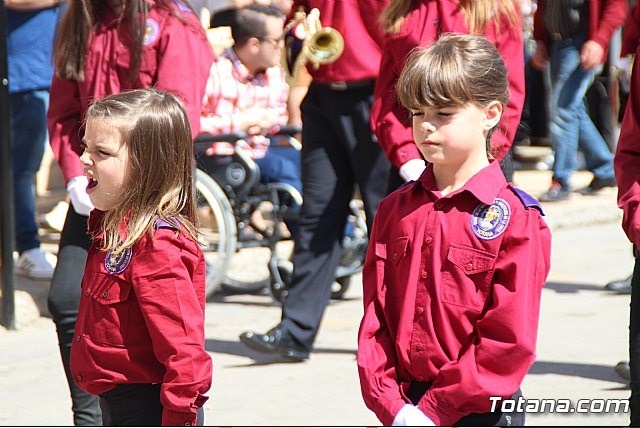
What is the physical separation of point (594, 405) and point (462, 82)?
2.12 metres

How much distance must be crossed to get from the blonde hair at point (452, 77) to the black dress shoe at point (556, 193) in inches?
245

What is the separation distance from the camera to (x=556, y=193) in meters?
9.15

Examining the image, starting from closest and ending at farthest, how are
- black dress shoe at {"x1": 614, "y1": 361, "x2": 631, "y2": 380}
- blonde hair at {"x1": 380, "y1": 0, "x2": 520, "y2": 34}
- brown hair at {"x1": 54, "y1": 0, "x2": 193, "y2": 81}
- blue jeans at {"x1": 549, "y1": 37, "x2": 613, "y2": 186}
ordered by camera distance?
brown hair at {"x1": 54, "y1": 0, "x2": 193, "y2": 81}, blonde hair at {"x1": 380, "y1": 0, "x2": 520, "y2": 34}, black dress shoe at {"x1": 614, "y1": 361, "x2": 631, "y2": 380}, blue jeans at {"x1": 549, "y1": 37, "x2": 613, "y2": 186}

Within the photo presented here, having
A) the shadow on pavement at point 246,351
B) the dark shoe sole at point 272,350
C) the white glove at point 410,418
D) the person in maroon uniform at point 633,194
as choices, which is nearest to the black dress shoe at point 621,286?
the shadow on pavement at point 246,351

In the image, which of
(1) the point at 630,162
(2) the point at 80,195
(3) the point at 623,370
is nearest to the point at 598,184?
(3) the point at 623,370

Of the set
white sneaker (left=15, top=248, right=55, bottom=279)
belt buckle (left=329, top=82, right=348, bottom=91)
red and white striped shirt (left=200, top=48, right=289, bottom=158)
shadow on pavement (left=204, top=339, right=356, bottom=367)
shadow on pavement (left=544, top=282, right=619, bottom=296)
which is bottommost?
shadow on pavement (left=544, top=282, right=619, bottom=296)

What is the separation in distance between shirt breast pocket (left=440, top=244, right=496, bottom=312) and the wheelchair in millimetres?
3568

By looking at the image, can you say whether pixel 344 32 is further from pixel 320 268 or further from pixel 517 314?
pixel 517 314

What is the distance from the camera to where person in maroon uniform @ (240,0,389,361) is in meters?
5.18

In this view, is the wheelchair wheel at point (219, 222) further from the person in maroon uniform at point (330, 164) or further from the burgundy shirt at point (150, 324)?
the burgundy shirt at point (150, 324)

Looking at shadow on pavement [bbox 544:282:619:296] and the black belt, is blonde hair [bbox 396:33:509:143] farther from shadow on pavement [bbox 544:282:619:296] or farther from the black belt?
shadow on pavement [bbox 544:282:619:296]

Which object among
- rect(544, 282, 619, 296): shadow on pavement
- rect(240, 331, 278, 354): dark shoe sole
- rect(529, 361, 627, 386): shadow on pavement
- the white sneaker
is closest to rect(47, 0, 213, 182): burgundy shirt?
rect(240, 331, 278, 354): dark shoe sole

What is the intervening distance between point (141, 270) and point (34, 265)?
379cm

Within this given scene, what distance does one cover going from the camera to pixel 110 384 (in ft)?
10.1
